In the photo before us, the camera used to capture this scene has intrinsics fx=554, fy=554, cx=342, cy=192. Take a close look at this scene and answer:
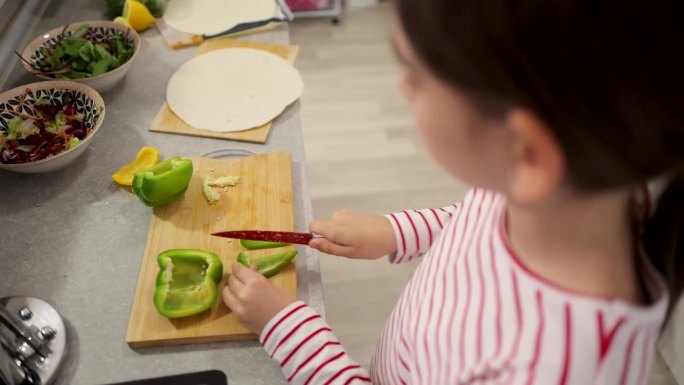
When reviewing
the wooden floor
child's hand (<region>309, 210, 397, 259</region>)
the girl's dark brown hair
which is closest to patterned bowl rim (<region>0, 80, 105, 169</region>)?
child's hand (<region>309, 210, 397, 259</region>)

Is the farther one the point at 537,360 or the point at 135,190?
the point at 135,190

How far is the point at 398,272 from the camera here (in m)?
1.71

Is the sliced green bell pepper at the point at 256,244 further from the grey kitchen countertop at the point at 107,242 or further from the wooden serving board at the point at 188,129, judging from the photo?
the wooden serving board at the point at 188,129

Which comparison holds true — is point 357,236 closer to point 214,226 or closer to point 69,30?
point 214,226

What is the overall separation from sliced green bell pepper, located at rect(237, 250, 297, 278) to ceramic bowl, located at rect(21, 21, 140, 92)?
462mm

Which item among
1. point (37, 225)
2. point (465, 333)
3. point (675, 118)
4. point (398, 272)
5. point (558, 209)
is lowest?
point (398, 272)

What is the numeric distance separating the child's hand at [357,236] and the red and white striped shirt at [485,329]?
121mm

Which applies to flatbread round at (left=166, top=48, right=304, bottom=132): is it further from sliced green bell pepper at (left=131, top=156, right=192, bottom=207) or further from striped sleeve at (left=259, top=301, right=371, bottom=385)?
striped sleeve at (left=259, top=301, right=371, bottom=385)

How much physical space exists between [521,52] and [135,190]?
25.2 inches

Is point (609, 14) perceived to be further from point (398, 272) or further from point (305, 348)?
point (398, 272)

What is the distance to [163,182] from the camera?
2.56 ft

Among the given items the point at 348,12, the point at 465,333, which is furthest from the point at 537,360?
the point at 348,12

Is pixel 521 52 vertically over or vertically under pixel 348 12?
over

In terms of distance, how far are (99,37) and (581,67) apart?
1.00m
